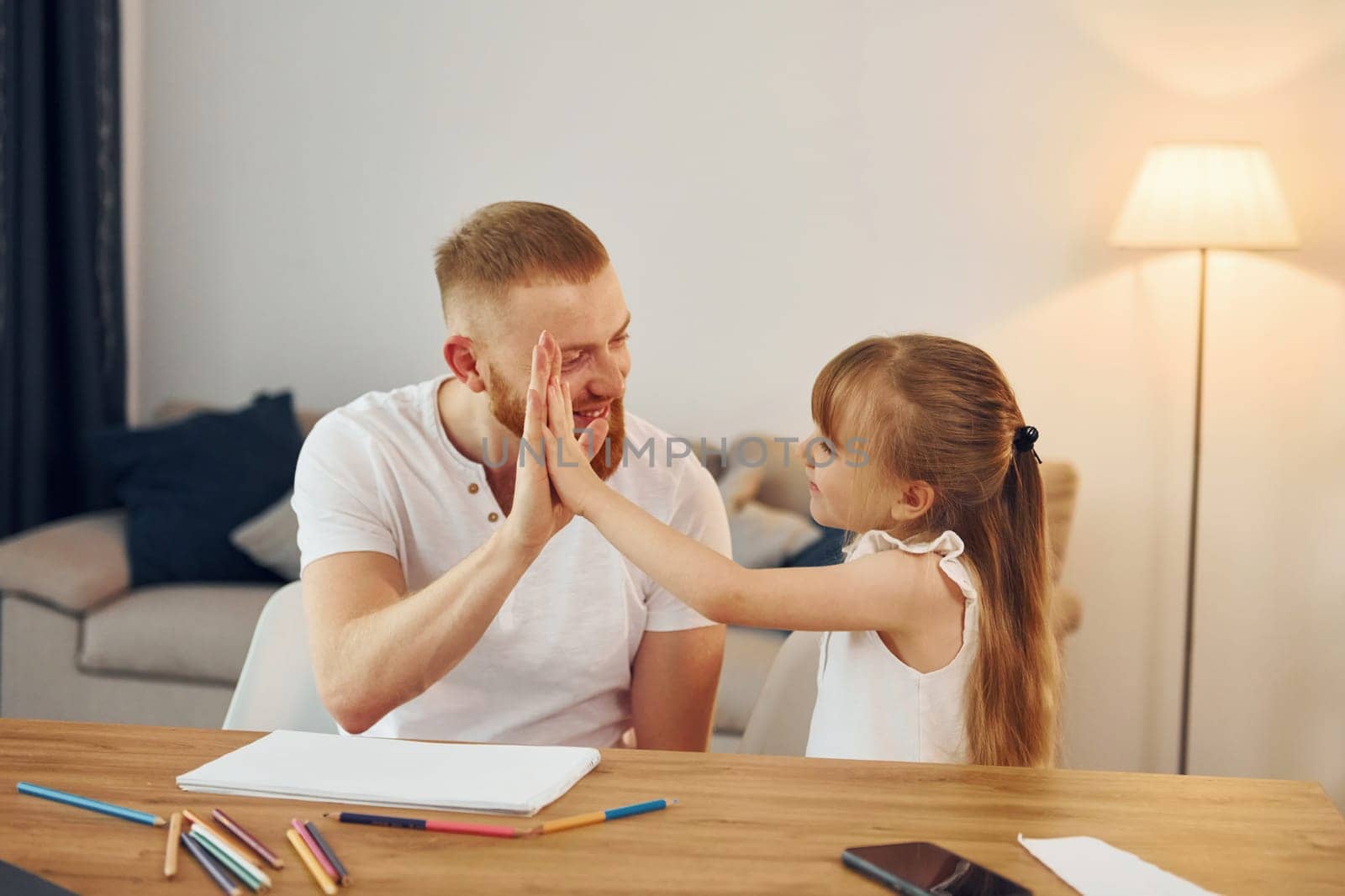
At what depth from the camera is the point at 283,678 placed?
4.83 feet

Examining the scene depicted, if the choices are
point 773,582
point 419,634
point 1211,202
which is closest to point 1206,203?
point 1211,202

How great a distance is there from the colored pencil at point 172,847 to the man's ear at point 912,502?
88 cm

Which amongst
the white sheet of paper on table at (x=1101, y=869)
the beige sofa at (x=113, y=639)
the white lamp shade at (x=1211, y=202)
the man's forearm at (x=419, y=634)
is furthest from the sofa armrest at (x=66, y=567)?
the white sheet of paper on table at (x=1101, y=869)

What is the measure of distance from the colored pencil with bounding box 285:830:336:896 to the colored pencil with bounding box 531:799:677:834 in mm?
154

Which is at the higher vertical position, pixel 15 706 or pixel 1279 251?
pixel 1279 251

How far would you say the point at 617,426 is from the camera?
1.63 metres

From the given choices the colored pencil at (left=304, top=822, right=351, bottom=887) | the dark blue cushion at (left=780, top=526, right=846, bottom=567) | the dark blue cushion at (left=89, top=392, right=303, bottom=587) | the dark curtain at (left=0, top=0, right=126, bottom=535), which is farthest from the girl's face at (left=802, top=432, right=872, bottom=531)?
the dark curtain at (left=0, top=0, right=126, bottom=535)

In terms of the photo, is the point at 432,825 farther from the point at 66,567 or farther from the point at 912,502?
the point at 66,567

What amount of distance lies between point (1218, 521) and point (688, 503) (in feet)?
6.96

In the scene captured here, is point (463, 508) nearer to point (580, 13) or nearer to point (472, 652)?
point (472, 652)

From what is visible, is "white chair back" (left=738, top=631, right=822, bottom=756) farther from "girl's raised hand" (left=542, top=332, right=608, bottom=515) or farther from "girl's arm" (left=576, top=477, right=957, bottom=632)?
"girl's raised hand" (left=542, top=332, right=608, bottom=515)

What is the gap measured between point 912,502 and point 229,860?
35.4 inches

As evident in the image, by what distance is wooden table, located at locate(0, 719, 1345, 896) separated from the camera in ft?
2.87

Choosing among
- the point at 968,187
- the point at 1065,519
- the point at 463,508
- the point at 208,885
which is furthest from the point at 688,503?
the point at 968,187
